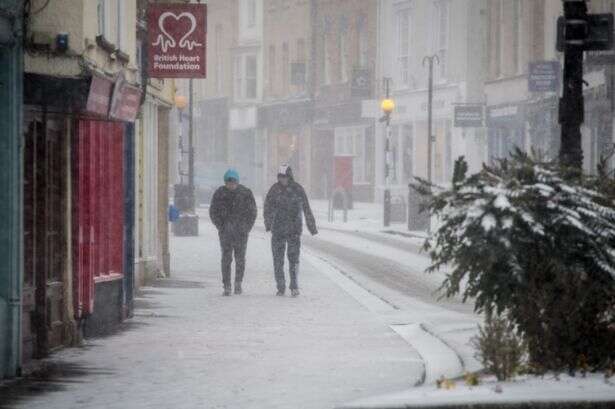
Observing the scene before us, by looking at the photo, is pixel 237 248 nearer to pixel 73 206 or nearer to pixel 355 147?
pixel 73 206

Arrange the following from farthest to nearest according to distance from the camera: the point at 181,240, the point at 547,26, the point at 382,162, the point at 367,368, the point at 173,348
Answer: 1. the point at 382,162
2. the point at 547,26
3. the point at 181,240
4. the point at 173,348
5. the point at 367,368

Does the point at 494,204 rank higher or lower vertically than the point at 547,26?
lower

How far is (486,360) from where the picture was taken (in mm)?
10625

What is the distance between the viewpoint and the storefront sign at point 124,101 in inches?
615

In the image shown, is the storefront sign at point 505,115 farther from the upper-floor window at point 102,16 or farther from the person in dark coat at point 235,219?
the upper-floor window at point 102,16

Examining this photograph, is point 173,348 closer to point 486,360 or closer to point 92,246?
point 92,246

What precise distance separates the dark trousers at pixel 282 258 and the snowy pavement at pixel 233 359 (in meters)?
0.28

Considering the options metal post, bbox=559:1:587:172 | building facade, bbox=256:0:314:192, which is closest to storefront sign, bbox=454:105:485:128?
building facade, bbox=256:0:314:192

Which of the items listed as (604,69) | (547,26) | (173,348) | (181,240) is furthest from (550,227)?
(547,26)

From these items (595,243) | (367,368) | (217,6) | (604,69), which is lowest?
(367,368)

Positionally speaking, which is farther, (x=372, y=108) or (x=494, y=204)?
(x=372, y=108)

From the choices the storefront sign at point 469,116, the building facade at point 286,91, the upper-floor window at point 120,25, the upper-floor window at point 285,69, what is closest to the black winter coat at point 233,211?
the upper-floor window at point 120,25

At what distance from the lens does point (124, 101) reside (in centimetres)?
1630

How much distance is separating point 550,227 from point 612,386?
1.50 m
